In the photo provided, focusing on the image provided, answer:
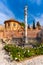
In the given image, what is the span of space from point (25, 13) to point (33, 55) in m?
12.4

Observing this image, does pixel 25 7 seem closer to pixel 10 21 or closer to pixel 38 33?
pixel 38 33

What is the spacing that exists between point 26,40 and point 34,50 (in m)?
9.94

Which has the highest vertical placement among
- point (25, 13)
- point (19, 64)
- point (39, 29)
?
point (25, 13)

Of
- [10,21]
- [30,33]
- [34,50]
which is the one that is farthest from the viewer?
[10,21]

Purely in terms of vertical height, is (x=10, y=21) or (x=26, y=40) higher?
(x=10, y=21)

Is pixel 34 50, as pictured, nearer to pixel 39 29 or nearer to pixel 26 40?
pixel 26 40

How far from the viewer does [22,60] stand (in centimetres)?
2114

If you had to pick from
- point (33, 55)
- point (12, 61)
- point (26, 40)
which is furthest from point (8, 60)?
point (26, 40)

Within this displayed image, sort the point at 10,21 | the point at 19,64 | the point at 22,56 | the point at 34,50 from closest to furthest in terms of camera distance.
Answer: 1. the point at 19,64
2. the point at 22,56
3. the point at 34,50
4. the point at 10,21

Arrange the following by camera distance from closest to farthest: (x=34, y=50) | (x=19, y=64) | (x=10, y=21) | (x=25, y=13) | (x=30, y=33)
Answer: (x=19, y=64), (x=34, y=50), (x=25, y=13), (x=30, y=33), (x=10, y=21)

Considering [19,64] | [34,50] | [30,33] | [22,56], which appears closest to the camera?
[19,64]

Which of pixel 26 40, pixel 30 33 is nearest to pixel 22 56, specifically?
pixel 26 40

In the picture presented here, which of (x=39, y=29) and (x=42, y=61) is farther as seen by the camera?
(x=39, y=29)

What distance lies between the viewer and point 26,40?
111ft
